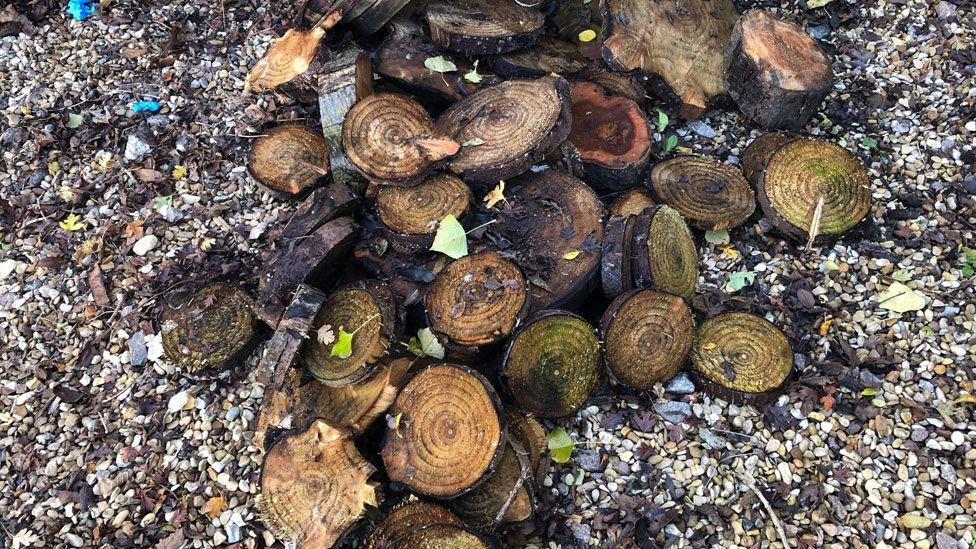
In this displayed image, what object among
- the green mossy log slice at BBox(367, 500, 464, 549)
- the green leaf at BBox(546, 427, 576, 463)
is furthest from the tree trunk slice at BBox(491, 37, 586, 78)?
the green mossy log slice at BBox(367, 500, 464, 549)

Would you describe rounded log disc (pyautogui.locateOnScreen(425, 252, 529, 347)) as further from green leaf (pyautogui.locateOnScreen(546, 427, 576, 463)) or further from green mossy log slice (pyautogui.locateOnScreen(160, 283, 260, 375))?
green mossy log slice (pyautogui.locateOnScreen(160, 283, 260, 375))

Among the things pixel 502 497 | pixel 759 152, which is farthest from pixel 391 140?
pixel 759 152

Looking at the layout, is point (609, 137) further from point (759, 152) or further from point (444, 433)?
point (444, 433)

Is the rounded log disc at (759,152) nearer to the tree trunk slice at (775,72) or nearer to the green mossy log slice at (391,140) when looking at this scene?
the tree trunk slice at (775,72)

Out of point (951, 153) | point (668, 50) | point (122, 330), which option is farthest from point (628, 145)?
point (122, 330)

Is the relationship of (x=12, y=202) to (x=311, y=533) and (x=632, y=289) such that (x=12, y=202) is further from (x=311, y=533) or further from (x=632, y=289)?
(x=632, y=289)

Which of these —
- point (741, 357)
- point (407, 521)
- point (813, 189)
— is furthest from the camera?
point (813, 189)

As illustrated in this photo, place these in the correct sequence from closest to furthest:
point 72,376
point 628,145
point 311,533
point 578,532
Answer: point 311,533 < point 578,532 < point 72,376 < point 628,145
